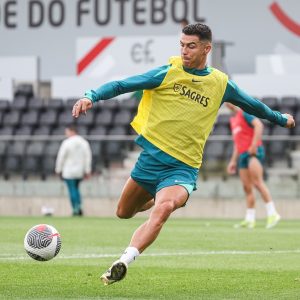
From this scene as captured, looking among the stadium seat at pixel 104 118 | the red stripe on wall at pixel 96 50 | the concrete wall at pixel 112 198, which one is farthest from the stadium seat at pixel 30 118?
the concrete wall at pixel 112 198

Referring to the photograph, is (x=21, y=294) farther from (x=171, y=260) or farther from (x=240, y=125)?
(x=240, y=125)

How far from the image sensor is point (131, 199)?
10.9m

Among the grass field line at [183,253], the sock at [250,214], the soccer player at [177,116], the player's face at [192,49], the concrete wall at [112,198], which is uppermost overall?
the player's face at [192,49]

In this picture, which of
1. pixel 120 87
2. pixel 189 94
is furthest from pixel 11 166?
pixel 120 87

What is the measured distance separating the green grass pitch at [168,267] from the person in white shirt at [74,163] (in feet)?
23.2

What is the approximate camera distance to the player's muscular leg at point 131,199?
10758 millimetres

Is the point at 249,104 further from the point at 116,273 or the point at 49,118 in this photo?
the point at 49,118

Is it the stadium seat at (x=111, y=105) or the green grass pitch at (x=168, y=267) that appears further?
the stadium seat at (x=111, y=105)

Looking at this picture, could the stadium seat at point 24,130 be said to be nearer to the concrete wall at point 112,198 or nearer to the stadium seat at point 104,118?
the stadium seat at point 104,118

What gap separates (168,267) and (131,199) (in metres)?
1.67

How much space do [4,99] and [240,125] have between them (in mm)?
13320

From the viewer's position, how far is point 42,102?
3138cm


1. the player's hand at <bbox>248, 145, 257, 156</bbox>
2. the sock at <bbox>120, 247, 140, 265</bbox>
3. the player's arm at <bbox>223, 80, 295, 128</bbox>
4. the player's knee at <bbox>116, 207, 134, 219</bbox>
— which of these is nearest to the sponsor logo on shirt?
the player's arm at <bbox>223, 80, 295, 128</bbox>

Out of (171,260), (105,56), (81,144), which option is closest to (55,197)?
(81,144)
